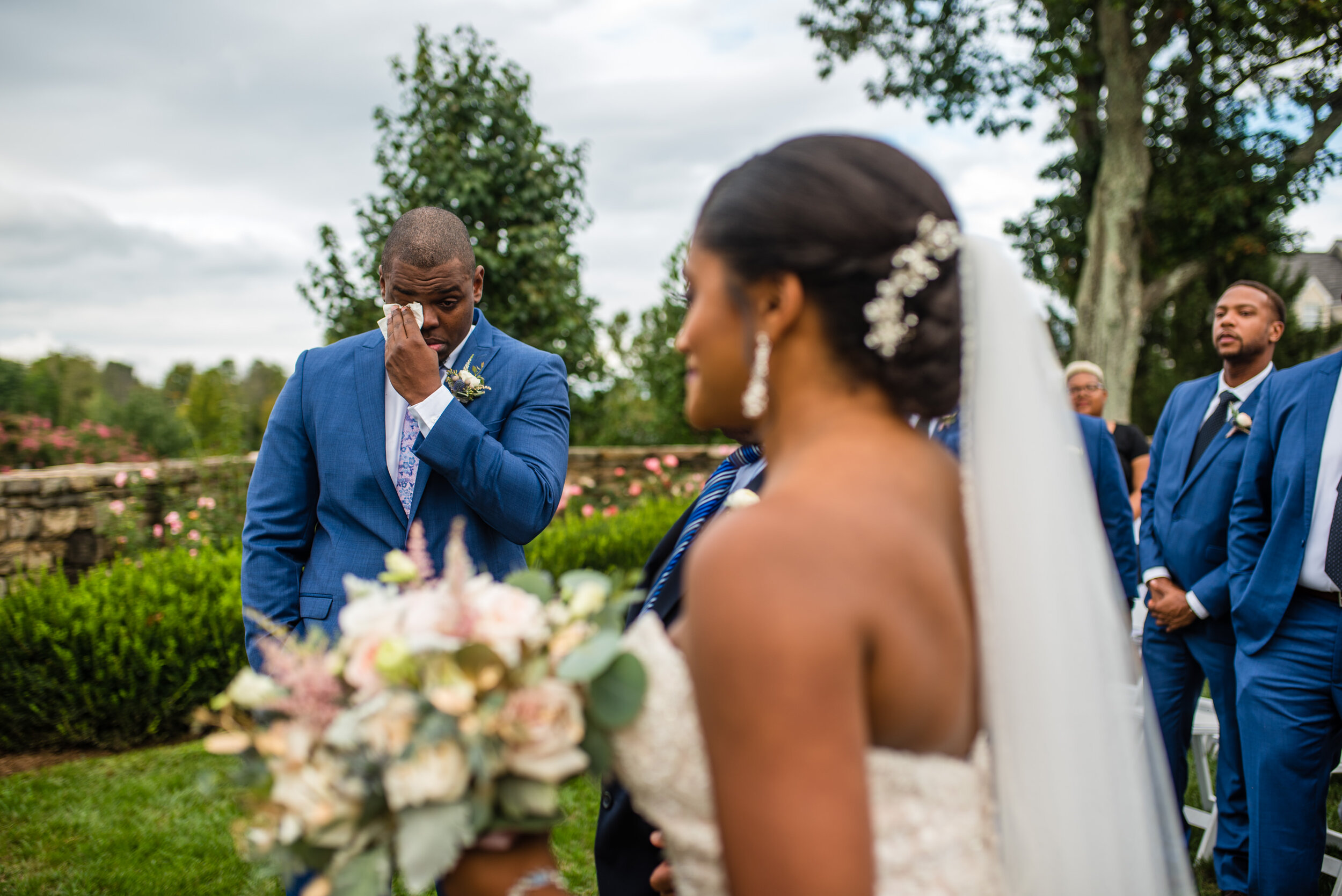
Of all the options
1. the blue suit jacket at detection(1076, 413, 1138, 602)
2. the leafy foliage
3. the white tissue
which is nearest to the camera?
the white tissue

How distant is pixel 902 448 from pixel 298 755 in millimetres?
1048

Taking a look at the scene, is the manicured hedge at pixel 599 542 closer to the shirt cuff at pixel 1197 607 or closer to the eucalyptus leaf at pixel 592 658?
the shirt cuff at pixel 1197 607

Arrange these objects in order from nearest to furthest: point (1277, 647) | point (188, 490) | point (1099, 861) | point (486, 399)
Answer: point (1099, 861), point (486, 399), point (1277, 647), point (188, 490)

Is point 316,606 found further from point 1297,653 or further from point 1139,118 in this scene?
point 1139,118

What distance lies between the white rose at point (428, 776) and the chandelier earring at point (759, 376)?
2.27 ft

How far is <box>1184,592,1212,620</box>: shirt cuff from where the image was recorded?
417 cm

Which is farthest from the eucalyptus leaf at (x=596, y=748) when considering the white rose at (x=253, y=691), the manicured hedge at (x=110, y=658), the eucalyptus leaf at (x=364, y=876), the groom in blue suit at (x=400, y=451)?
the manicured hedge at (x=110, y=658)

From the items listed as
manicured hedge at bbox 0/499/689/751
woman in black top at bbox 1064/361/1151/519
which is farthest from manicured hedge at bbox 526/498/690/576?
woman in black top at bbox 1064/361/1151/519

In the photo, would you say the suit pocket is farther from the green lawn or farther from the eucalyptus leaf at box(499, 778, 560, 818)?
the eucalyptus leaf at box(499, 778, 560, 818)

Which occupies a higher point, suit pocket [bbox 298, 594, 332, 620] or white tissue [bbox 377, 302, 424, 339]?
white tissue [bbox 377, 302, 424, 339]

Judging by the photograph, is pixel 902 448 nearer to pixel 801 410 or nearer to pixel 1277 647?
pixel 801 410

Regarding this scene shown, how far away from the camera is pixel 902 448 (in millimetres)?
1388

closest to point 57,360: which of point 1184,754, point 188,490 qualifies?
point 188,490

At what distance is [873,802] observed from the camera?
1.31 m
